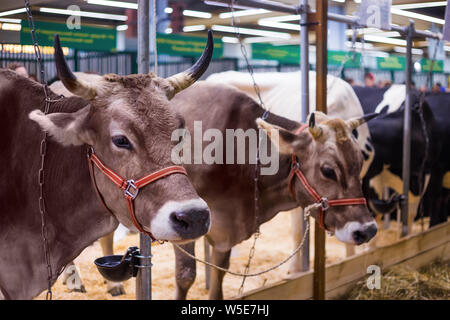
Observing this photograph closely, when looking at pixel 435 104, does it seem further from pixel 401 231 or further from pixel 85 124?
pixel 85 124

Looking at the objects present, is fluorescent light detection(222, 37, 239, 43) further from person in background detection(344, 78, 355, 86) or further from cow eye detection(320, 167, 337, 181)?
person in background detection(344, 78, 355, 86)

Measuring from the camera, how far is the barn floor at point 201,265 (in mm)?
2707

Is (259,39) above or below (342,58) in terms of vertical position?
above

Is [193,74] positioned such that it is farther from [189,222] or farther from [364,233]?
[364,233]

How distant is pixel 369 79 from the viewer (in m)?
5.00

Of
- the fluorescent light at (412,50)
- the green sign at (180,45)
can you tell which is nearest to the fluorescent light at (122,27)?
the green sign at (180,45)

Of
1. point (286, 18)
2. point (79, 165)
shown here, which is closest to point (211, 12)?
point (286, 18)

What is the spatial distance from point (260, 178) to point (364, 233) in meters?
0.70

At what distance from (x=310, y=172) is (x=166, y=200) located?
4.48 ft

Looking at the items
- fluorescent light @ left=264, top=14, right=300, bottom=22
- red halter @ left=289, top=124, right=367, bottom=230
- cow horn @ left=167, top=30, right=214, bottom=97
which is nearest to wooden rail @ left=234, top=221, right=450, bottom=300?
red halter @ left=289, top=124, right=367, bottom=230

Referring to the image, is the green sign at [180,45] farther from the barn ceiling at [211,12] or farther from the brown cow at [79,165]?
the brown cow at [79,165]

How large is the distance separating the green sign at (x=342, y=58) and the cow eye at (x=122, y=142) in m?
2.65

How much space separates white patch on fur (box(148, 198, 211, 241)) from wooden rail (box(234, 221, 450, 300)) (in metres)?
1.29

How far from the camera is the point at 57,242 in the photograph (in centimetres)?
225
